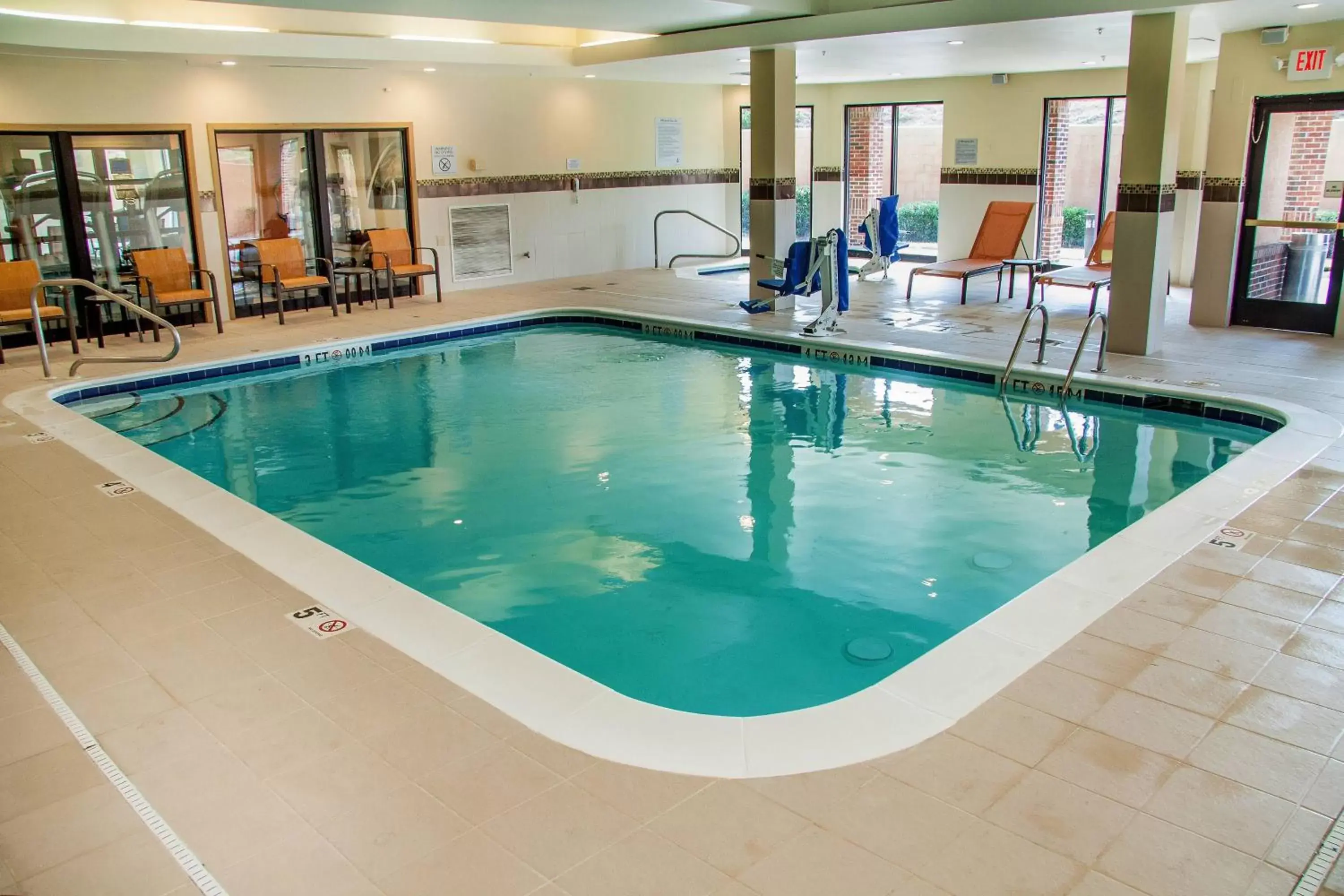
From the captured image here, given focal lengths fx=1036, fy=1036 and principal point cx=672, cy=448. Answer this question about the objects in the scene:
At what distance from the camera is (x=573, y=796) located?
2.56 metres

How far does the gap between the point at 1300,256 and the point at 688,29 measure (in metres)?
5.47

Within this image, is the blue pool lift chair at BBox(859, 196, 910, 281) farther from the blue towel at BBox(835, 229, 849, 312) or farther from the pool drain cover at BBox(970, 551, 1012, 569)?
the pool drain cover at BBox(970, 551, 1012, 569)

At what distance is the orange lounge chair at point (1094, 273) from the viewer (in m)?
8.71

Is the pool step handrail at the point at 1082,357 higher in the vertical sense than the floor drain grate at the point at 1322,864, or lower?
higher

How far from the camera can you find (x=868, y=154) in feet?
46.5

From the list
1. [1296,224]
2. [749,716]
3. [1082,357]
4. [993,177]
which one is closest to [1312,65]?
[1296,224]

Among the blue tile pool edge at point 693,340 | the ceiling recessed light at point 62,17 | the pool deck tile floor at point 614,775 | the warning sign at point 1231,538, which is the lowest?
the pool deck tile floor at point 614,775

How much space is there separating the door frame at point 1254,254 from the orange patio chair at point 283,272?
8.06m

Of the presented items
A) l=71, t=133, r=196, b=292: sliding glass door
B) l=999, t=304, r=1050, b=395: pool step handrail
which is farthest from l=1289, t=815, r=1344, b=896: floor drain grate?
l=71, t=133, r=196, b=292: sliding glass door

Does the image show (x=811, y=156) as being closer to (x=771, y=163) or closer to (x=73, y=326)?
(x=771, y=163)

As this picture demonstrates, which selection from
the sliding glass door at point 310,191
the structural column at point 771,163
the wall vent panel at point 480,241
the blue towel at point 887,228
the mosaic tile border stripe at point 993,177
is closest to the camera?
the structural column at point 771,163

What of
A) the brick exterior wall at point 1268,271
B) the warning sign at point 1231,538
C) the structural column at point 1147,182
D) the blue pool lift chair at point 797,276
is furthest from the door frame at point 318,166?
the warning sign at point 1231,538

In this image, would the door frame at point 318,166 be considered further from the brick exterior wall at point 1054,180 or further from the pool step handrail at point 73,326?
the brick exterior wall at point 1054,180

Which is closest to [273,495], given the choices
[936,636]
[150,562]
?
[150,562]
